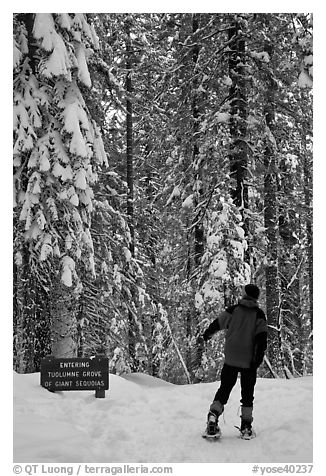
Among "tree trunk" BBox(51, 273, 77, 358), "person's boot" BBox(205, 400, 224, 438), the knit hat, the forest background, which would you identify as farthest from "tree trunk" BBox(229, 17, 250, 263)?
"person's boot" BBox(205, 400, 224, 438)

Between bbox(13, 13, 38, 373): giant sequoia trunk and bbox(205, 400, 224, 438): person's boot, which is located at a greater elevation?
bbox(13, 13, 38, 373): giant sequoia trunk

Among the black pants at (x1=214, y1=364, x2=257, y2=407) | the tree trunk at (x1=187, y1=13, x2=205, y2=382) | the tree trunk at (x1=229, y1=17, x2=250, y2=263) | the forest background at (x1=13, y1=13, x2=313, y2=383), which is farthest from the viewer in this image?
the tree trunk at (x1=187, y1=13, x2=205, y2=382)

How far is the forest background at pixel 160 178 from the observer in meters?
8.68

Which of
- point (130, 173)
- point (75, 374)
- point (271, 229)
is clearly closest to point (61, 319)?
point (75, 374)

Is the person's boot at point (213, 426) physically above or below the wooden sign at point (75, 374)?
below

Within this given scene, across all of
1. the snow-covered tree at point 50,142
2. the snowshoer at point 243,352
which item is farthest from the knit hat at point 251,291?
the snow-covered tree at point 50,142

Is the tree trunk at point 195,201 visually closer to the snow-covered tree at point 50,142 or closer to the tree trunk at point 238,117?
the tree trunk at point 238,117

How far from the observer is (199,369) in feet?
35.4

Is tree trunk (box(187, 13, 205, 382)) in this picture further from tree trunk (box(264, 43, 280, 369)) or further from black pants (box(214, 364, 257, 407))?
black pants (box(214, 364, 257, 407))

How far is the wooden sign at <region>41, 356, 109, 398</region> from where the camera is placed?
761cm

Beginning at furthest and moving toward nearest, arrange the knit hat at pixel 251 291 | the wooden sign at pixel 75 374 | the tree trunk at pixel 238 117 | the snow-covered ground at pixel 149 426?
the tree trunk at pixel 238 117 → the wooden sign at pixel 75 374 → the knit hat at pixel 251 291 → the snow-covered ground at pixel 149 426

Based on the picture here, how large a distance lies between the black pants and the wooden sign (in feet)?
6.74

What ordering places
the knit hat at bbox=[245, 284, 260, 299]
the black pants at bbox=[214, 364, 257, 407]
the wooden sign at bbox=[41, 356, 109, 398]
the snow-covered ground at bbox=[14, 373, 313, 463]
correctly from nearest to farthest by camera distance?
the snow-covered ground at bbox=[14, 373, 313, 463]
the black pants at bbox=[214, 364, 257, 407]
the knit hat at bbox=[245, 284, 260, 299]
the wooden sign at bbox=[41, 356, 109, 398]
